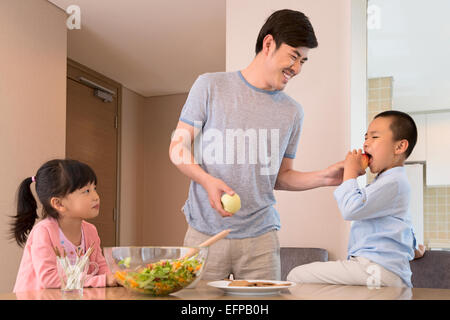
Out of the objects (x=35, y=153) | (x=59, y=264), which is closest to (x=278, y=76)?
(x=59, y=264)

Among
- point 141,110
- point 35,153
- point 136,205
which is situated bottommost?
point 136,205

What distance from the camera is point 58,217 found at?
1.67 meters

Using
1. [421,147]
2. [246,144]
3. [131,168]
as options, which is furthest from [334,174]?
[131,168]

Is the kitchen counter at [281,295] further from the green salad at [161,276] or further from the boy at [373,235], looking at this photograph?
the boy at [373,235]

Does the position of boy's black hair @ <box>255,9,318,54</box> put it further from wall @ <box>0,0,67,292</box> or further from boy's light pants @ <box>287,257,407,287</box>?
wall @ <box>0,0,67,292</box>

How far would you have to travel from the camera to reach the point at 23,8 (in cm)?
336

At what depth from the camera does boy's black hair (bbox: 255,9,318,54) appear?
5.15 feet

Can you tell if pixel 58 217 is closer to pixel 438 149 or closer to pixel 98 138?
pixel 98 138

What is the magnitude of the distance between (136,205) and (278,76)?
188 inches

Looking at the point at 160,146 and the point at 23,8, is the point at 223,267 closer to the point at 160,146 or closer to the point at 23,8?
Result: the point at 23,8

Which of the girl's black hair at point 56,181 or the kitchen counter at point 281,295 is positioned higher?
the girl's black hair at point 56,181

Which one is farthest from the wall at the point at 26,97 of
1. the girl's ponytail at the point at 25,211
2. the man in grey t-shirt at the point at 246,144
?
the man in grey t-shirt at the point at 246,144

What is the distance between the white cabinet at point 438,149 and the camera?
562 centimetres

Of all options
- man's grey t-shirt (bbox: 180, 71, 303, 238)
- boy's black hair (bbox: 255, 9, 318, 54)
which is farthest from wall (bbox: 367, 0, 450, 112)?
man's grey t-shirt (bbox: 180, 71, 303, 238)
